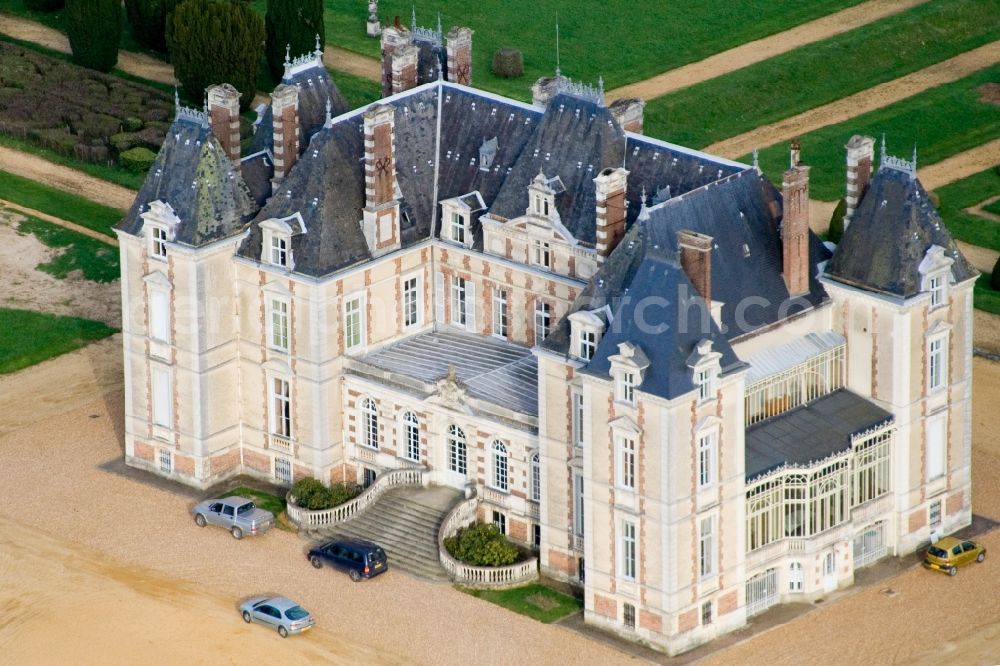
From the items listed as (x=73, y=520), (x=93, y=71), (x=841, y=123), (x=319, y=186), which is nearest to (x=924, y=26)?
(x=841, y=123)

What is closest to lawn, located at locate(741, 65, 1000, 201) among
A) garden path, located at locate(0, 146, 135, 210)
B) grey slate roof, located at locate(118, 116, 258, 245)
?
garden path, located at locate(0, 146, 135, 210)

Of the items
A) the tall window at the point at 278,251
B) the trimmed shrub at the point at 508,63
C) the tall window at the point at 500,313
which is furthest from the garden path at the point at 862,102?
the tall window at the point at 278,251

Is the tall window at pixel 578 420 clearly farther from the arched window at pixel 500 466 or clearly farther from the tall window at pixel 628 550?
the arched window at pixel 500 466

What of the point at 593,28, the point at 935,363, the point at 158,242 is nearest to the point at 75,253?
the point at 158,242

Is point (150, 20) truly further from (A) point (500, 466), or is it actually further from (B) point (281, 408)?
(A) point (500, 466)

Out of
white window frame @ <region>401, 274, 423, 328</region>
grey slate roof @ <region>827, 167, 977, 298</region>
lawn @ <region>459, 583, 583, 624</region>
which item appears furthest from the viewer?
white window frame @ <region>401, 274, 423, 328</region>

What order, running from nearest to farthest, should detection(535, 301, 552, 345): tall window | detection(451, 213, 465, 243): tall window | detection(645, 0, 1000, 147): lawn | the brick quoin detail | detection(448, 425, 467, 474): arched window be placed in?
the brick quoin detail, detection(448, 425, 467, 474): arched window, detection(535, 301, 552, 345): tall window, detection(451, 213, 465, 243): tall window, detection(645, 0, 1000, 147): lawn

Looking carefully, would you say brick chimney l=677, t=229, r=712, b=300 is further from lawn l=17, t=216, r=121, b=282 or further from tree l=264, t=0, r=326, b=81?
tree l=264, t=0, r=326, b=81
